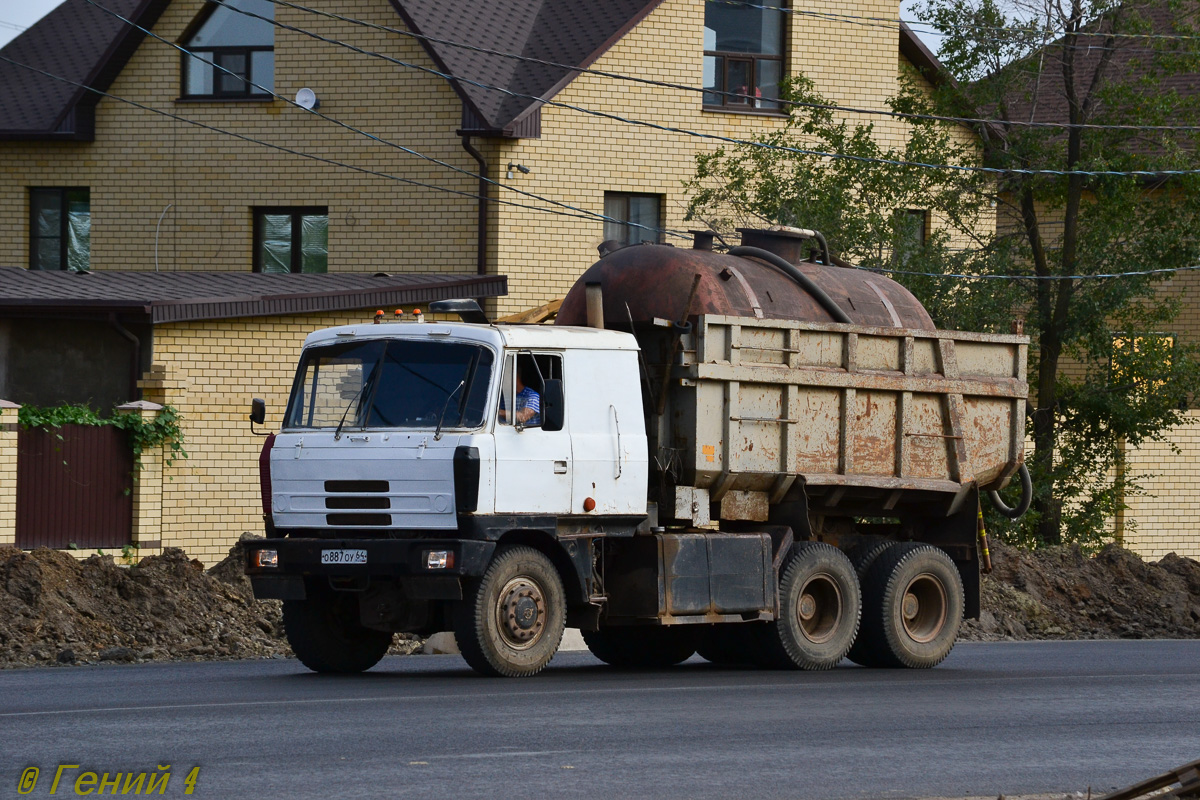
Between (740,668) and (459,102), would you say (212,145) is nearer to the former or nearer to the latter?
(459,102)

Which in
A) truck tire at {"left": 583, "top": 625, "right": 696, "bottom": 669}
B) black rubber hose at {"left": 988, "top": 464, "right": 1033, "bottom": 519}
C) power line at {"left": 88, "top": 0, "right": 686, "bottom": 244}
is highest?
power line at {"left": 88, "top": 0, "right": 686, "bottom": 244}

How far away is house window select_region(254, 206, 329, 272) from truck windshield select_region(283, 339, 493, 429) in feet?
41.9

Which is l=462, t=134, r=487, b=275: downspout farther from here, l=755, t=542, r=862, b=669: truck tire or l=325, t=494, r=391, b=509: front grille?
l=325, t=494, r=391, b=509: front grille

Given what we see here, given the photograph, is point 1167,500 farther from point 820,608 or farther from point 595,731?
point 595,731

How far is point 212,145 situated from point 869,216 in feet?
31.3

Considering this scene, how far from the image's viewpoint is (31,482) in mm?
19031

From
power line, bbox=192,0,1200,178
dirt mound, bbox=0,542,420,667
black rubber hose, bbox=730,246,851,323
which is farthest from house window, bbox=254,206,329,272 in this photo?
black rubber hose, bbox=730,246,851,323

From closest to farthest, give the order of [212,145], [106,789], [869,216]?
1. [106,789]
2. [869,216]
3. [212,145]

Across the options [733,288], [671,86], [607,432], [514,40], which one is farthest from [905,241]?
[607,432]

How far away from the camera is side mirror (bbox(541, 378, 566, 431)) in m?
13.1

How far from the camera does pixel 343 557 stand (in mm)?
12797

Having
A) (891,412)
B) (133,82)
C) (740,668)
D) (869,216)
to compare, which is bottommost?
(740,668)

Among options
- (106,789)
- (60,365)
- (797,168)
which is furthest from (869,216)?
(106,789)

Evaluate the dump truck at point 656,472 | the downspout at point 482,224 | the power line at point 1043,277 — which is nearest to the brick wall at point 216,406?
the downspout at point 482,224
